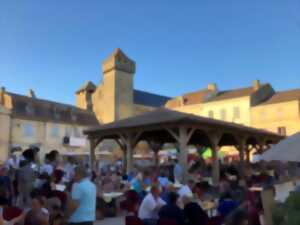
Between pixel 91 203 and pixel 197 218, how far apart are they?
1.57 meters

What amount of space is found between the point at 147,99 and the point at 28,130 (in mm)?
25673

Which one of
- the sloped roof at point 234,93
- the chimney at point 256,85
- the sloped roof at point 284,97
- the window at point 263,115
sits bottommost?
the window at point 263,115

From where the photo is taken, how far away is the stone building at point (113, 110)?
3566 centimetres

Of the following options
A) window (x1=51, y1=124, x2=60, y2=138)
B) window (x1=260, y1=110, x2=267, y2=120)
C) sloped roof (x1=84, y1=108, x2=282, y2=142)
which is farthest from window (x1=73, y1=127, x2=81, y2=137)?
sloped roof (x1=84, y1=108, x2=282, y2=142)

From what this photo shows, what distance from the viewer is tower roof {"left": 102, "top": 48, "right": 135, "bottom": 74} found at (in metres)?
47.3

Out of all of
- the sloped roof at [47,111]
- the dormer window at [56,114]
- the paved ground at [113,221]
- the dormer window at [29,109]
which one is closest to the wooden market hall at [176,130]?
the paved ground at [113,221]

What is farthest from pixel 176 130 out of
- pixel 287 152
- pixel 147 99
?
pixel 147 99

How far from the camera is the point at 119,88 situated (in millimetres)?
47219

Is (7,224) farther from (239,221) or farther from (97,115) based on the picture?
(97,115)

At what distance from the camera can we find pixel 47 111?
128ft

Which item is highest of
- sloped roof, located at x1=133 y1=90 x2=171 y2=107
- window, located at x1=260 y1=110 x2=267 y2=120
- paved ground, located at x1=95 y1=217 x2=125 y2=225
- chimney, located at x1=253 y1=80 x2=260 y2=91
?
sloped roof, located at x1=133 y1=90 x2=171 y2=107

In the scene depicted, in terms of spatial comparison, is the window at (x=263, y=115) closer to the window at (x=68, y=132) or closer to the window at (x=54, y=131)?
the window at (x=68, y=132)

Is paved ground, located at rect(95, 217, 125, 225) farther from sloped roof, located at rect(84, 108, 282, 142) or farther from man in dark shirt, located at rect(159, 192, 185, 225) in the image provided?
sloped roof, located at rect(84, 108, 282, 142)

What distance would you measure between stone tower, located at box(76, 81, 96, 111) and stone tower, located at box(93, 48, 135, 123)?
2.71m
